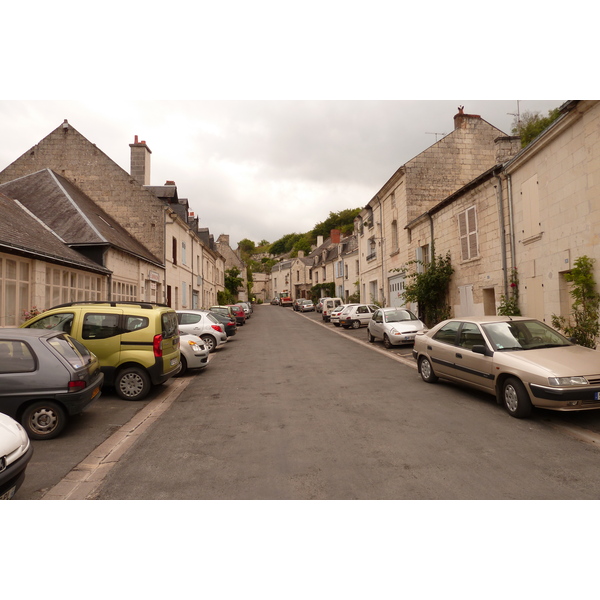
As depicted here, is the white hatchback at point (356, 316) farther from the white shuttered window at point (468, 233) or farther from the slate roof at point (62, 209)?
the slate roof at point (62, 209)

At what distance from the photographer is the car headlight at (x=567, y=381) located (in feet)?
18.6

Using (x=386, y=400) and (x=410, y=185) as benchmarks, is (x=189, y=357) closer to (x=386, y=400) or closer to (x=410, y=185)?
(x=386, y=400)

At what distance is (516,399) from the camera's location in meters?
6.24

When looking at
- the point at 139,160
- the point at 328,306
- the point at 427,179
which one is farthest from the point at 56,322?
the point at 328,306

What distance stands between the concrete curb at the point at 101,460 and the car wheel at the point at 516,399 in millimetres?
5324

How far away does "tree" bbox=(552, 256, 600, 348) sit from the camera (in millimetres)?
9047

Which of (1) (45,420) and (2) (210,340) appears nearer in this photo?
(1) (45,420)

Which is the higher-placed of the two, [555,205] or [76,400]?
[555,205]

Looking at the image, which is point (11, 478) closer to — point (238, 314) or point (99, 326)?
point (99, 326)

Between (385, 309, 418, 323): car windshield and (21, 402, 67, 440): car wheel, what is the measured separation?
41.4 ft

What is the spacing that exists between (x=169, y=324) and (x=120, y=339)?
3.86ft

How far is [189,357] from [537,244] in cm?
962

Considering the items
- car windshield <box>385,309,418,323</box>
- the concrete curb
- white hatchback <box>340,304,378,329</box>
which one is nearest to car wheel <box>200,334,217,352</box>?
car windshield <box>385,309,418,323</box>

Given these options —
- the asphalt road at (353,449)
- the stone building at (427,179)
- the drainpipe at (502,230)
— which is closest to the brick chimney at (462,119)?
the stone building at (427,179)
